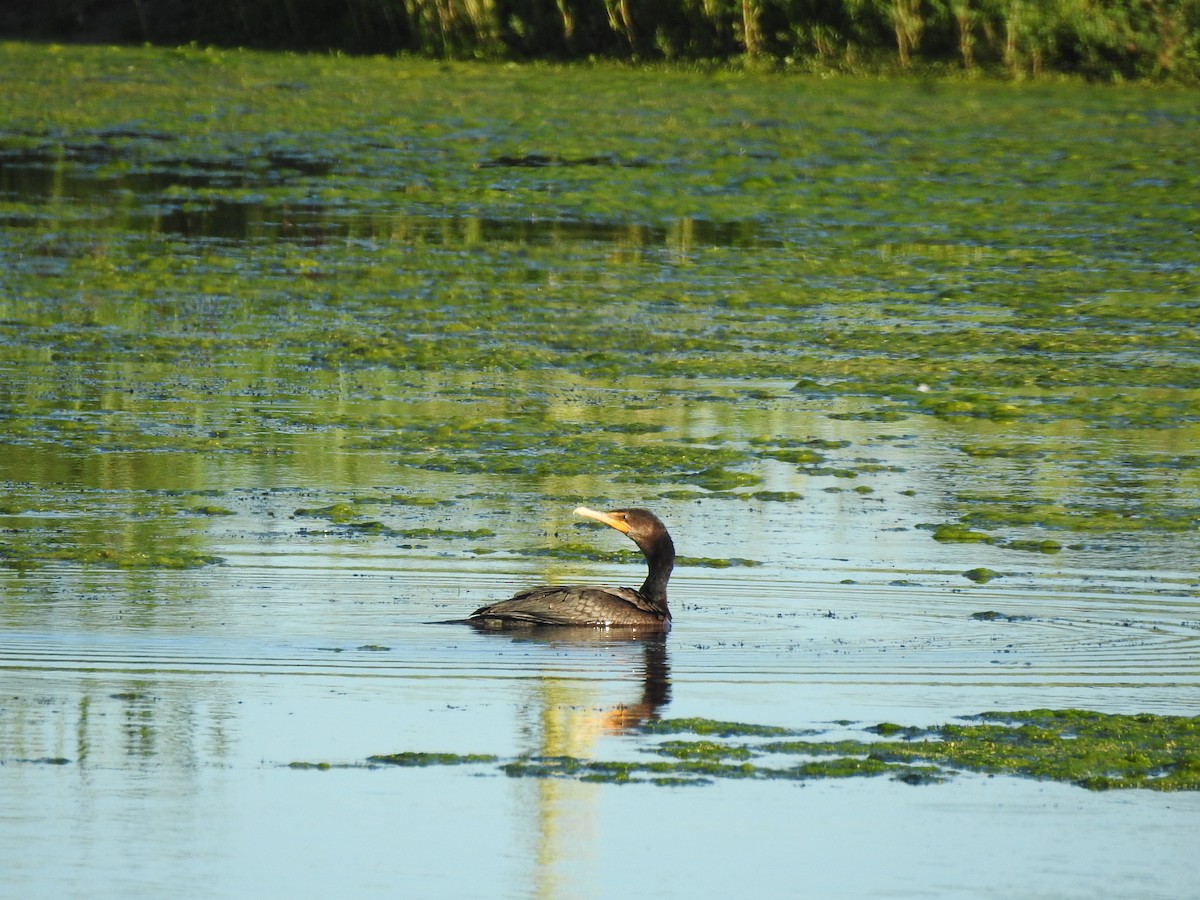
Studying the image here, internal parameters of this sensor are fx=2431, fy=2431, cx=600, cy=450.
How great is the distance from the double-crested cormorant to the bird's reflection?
1.7 inches

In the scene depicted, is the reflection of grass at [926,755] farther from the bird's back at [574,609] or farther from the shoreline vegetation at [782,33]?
the shoreline vegetation at [782,33]

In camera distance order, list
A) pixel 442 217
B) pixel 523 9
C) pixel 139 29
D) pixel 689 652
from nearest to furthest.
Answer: pixel 689 652 → pixel 442 217 → pixel 523 9 → pixel 139 29

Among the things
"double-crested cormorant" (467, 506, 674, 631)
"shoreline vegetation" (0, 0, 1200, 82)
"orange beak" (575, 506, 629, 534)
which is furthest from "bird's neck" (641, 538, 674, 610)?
"shoreline vegetation" (0, 0, 1200, 82)

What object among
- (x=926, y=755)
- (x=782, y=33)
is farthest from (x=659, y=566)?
(x=782, y=33)

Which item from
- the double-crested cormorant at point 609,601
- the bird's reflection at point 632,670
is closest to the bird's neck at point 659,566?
the double-crested cormorant at point 609,601

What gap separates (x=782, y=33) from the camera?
112ft

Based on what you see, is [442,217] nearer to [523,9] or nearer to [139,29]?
[523,9]

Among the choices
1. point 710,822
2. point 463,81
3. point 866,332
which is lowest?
point 710,822

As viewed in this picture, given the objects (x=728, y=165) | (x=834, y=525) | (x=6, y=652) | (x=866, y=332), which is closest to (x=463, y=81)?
(x=728, y=165)

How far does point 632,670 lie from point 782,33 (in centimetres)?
2640

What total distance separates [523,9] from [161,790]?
3066cm

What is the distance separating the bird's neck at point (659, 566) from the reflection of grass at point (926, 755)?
171 cm

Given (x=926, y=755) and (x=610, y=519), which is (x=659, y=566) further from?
(x=926, y=755)

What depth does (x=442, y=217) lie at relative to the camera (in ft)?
70.7
